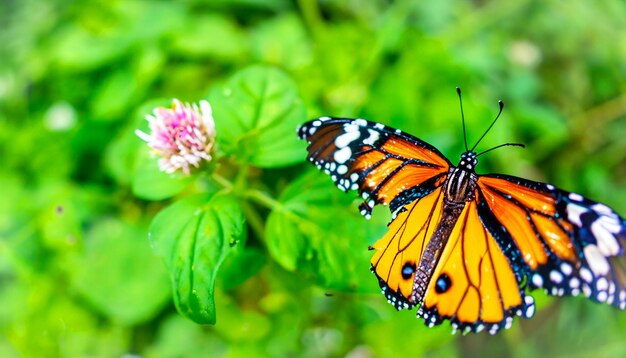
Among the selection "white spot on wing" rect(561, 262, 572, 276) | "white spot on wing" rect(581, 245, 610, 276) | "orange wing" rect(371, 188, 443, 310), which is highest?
"white spot on wing" rect(581, 245, 610, 276)

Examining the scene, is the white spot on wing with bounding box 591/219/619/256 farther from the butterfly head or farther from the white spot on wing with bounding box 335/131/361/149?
the white spot on wing with bounding box 335/131/361/149

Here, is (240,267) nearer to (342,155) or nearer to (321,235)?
(321,235)

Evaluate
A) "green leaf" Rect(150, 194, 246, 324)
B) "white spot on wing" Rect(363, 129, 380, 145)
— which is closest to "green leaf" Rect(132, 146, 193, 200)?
"green leaf" Rect(150, 194, 246, 324)

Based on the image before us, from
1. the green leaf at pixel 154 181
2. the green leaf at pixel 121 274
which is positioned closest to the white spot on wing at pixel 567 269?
the green leaf at pixel 154 181

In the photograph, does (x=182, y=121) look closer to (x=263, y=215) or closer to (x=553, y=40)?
(x=263, y=215)

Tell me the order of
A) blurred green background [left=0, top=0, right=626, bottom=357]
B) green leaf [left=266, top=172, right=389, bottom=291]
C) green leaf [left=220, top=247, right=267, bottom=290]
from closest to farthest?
green leaf [left=266, top=172, right=389, bottom=291] < green leaf [left=220, top=247, right=267, bottom=290] < blurred green background [left=0, top=0, right=626, bottom=357]

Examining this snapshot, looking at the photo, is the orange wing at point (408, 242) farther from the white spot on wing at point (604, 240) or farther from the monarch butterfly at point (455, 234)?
the white spot on wing at point (604, 240)

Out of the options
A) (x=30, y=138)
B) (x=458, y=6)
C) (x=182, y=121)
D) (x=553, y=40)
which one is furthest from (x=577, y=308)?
(x=30, y=138)
